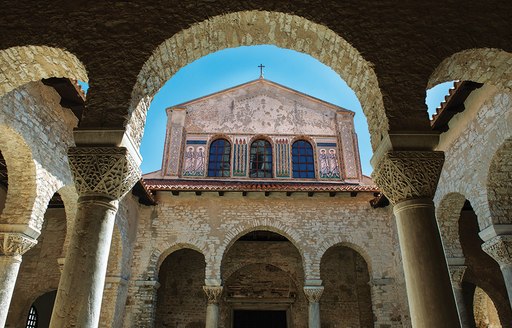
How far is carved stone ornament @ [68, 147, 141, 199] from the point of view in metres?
4.03

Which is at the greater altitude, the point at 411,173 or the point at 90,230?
the point at 411,173

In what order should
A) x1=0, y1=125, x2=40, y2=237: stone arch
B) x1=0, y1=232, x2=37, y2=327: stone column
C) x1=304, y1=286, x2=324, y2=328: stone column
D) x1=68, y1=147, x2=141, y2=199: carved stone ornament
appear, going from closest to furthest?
1. x1=68, y1=147, x2=141, y2=199: carved stone ornament
2. x1=0, y1=232, x2=37, y2=327: stone column
3. x1=0, y1=125, x2=40, y2=237: stone arch
4. x1=304, y1=286, x2=324, y2=328: stone column

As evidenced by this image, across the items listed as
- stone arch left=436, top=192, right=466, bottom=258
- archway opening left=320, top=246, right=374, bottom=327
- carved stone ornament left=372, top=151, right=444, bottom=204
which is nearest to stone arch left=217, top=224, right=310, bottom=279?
archway opening left=320, top=246, right=374, bottom=327

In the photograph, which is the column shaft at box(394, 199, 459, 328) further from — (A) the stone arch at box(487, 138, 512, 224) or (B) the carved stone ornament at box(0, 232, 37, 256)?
(B) the carved stone ornament at box(0, 232, 37, 256)

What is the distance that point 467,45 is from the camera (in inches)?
183

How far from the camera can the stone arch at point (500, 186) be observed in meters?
7.53

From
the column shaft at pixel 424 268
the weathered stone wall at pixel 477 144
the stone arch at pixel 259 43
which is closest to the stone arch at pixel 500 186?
the weathered stone wall at pixel 477 144

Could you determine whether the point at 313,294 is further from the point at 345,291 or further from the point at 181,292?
the point at 181,292

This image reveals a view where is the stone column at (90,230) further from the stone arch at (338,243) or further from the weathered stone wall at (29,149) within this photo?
the stone arch at (338,243)

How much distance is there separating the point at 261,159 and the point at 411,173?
36.1ft

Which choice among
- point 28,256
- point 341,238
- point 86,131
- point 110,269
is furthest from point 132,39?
point 28,256

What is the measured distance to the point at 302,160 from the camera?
49.2 ft

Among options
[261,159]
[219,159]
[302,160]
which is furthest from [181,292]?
[302,160]

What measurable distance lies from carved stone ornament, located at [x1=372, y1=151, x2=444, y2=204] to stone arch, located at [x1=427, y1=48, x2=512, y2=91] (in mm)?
1069
